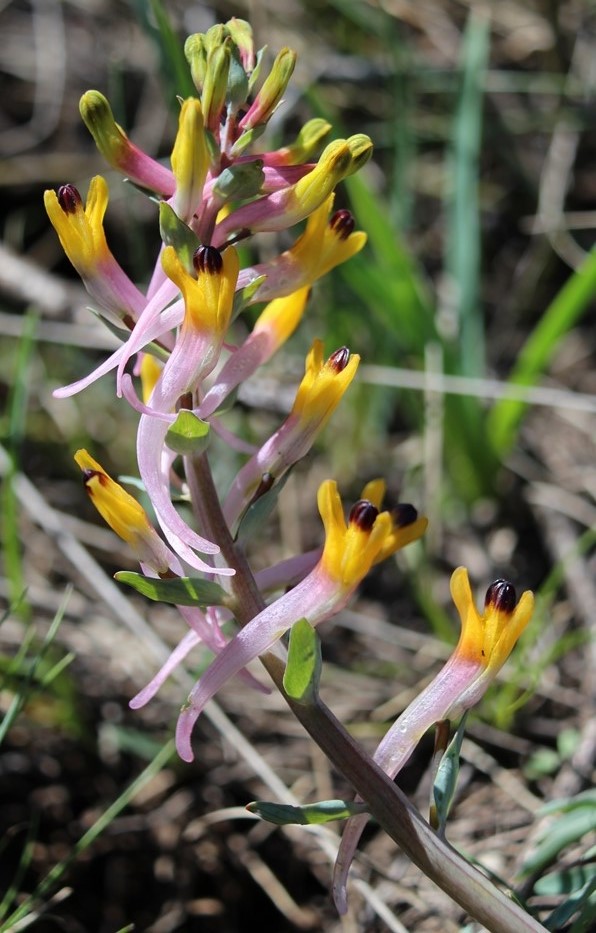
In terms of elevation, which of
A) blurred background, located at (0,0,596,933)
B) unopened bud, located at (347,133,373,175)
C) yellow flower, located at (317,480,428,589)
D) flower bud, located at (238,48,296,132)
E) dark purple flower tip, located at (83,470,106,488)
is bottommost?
blurred background, located at (0,0,596,933)

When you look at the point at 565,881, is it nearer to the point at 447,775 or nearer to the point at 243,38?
the point at 447,775

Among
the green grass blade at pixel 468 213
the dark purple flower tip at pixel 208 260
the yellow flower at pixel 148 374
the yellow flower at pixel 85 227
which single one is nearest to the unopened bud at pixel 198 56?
the yellow flower at pixel 85 227

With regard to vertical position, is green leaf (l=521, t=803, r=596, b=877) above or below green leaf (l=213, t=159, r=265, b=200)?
below

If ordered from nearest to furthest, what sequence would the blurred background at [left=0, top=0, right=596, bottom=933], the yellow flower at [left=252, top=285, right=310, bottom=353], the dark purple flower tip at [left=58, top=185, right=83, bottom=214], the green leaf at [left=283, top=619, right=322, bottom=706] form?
1. the green leaf at [left=283, top=619, right=322, bottom=706]
2. the dark purple flower tip at [left=58, top=185, right=83, bottom=214]
3. the yellow flower at [left=252, top=285, right=310, bottom=353]
4. the blurred background at [left=0, top=0, right=596, bottom=933]

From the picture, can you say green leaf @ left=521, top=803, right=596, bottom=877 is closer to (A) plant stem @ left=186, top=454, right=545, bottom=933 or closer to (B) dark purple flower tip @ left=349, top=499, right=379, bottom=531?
A: (A) plant stem @ left=186, top=454, right=545, bottom=933

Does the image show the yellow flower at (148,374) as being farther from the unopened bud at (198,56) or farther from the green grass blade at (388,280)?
the green grass blade at (388,280)

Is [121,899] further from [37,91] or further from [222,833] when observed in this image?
[37,91]

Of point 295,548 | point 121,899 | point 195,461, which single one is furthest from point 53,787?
point 195,461

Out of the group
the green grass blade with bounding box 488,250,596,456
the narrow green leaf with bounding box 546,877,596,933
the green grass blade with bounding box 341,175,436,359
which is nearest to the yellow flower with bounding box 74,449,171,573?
the narrow green leaf with bounding box 546,877,596,933
